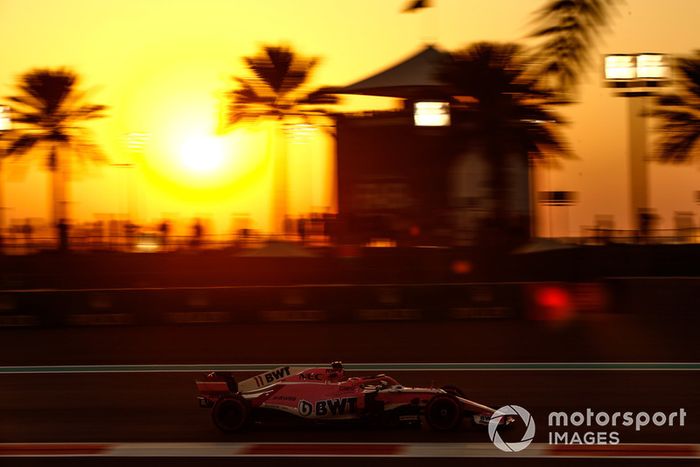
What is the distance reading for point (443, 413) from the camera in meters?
7.07

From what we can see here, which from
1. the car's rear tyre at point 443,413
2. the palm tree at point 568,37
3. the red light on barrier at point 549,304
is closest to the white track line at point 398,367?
the car's rear tyre at point 443,413

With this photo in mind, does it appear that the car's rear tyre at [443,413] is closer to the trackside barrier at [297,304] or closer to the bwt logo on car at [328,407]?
the bwt logo on car at [328,407]

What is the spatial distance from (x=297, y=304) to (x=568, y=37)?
52.3 ft

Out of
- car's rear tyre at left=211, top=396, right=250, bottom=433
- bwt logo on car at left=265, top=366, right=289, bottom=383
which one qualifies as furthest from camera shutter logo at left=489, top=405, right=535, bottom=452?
car's rear tyre at left=211, top=396, right=250, bottom=433

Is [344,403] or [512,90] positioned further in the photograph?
[344,403]

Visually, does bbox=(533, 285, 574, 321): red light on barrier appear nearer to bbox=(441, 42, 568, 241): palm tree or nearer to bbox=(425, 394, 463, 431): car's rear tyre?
bbox=(425, 394, 463, 431): car's rear tyre

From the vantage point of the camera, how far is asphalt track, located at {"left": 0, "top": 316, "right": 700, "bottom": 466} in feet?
24.0

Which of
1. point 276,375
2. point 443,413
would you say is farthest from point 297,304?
point 443,413

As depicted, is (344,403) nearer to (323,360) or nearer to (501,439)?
(501,439)

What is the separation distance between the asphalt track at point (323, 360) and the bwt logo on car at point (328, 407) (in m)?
0.19

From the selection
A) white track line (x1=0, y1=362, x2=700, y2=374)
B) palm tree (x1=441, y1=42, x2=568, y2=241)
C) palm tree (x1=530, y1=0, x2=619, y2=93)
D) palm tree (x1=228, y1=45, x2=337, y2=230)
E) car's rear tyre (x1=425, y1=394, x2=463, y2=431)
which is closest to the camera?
palm tree (x1=530, y1=0, x2=619, y2=93)

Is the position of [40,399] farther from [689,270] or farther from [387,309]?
[689,270]

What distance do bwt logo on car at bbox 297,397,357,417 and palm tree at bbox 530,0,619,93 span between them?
5.66 m

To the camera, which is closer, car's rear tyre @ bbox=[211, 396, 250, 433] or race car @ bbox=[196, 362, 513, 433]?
race car @ bbox=[196, 362, 513, 433]
